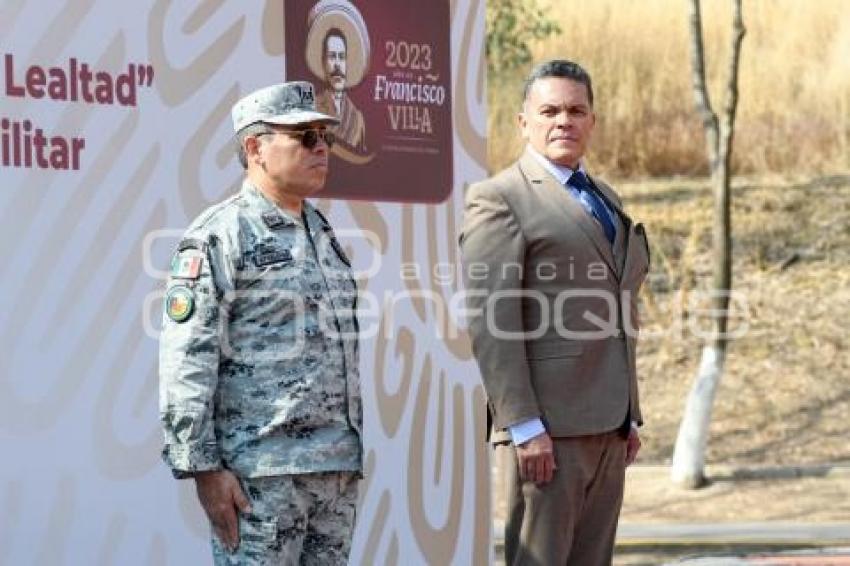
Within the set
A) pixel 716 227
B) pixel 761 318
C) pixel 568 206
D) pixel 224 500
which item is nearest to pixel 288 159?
pixel 224 500

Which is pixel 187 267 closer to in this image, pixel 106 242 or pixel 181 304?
pixel 181 304

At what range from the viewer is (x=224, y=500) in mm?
4168

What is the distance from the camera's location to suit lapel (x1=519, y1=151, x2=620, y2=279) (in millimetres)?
4910

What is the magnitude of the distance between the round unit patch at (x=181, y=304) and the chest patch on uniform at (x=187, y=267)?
31 millimetres

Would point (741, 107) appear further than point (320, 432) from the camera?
Yes

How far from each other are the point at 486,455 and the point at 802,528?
5.90 m

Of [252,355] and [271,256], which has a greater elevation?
[271,256]

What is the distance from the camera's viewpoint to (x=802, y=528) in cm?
1173

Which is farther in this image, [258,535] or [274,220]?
[274,220]

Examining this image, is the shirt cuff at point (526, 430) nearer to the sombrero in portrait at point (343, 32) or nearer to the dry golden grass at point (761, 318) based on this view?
the sombrero in portrait at point (343, 32)

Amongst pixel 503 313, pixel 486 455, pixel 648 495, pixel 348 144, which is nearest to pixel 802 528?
pixel 648 495

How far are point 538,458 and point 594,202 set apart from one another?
0.73 m

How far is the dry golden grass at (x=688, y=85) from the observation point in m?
19.6

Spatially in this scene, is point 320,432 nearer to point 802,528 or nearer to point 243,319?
point 243,319
